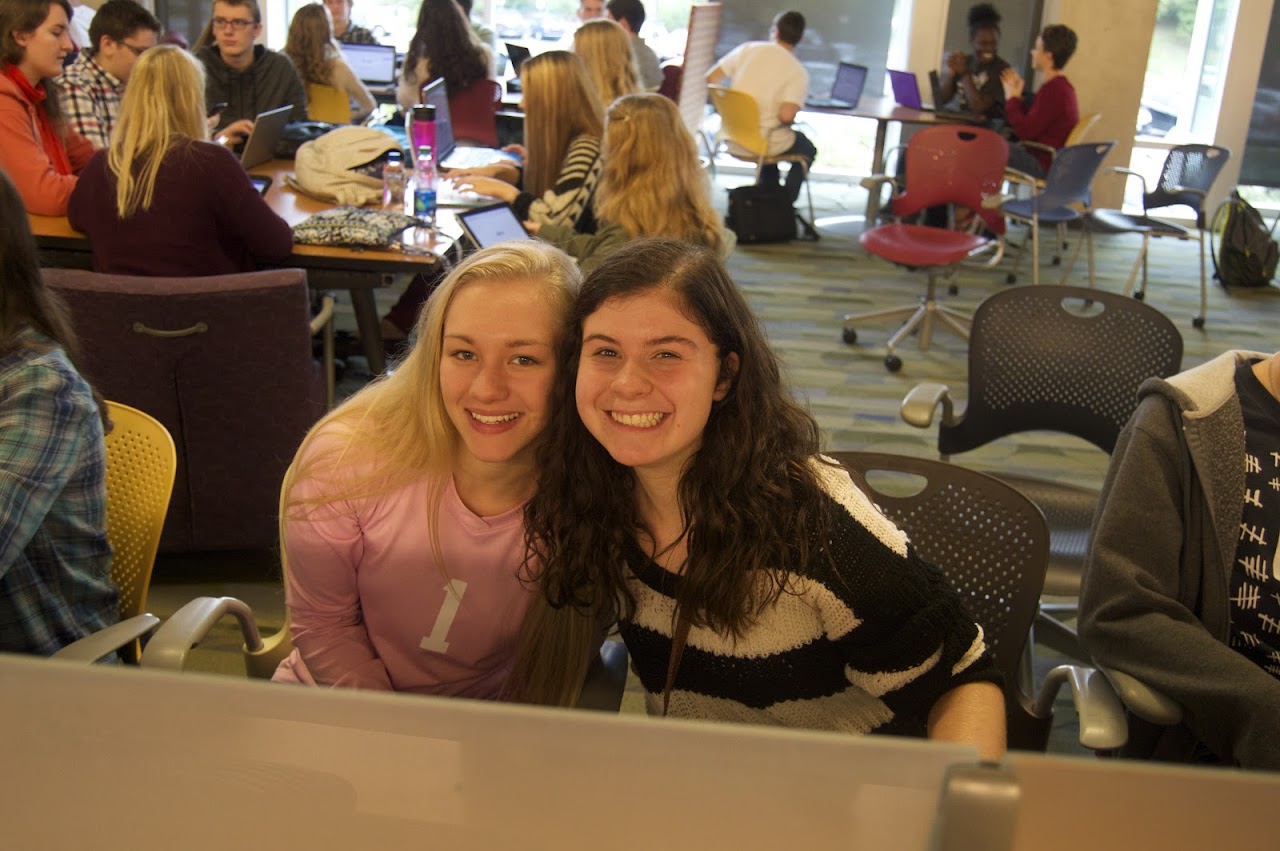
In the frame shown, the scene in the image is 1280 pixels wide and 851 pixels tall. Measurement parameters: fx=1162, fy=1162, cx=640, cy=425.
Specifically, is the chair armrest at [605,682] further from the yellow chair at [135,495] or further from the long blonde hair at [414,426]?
the yellow chair at [135,495]

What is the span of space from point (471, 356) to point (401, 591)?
1.06 feet

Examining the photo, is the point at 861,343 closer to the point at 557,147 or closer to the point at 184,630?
the point at 557,147

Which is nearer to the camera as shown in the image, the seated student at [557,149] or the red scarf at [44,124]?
the red scarf at [44,124]

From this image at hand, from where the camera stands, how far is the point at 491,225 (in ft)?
11.4

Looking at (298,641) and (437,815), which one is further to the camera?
(298,641)

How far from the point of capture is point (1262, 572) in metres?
1.56

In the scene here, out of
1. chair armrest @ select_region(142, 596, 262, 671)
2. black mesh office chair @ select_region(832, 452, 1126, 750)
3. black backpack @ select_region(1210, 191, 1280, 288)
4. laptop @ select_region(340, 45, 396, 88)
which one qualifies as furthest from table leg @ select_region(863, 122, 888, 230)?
chair armrest @ select_region(142, 596, 262, 671)

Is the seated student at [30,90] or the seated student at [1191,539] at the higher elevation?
the seated student at [30,90]

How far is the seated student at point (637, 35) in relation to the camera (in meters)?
7.21

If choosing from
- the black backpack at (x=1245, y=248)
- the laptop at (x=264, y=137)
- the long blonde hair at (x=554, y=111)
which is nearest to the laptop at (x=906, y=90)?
the black backpack at (x=1245, y=248)

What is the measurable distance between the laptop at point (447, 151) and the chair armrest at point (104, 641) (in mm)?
2986

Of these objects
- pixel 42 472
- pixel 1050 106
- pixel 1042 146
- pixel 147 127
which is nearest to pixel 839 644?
pixel 42 472

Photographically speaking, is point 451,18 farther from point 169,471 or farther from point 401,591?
point 401,591

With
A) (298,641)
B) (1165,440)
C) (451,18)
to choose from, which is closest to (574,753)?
(298,641)
